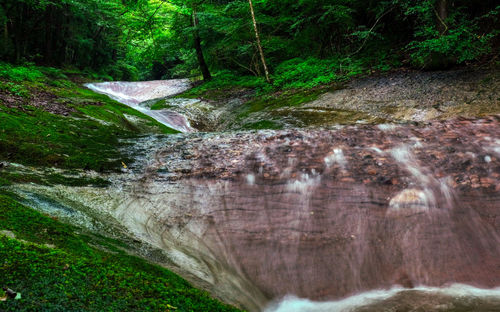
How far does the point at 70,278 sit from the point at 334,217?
2785mm

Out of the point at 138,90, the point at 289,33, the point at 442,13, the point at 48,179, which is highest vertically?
the point at 289,33

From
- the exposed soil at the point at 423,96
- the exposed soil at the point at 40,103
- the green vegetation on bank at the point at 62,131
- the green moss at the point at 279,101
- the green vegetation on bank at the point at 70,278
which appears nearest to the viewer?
the green vegetation on bank at the point at 70,278

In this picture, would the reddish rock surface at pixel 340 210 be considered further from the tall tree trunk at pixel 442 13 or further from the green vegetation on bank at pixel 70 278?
the tall tree trunk at pixel 442 13

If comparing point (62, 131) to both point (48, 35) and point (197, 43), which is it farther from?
point (48, 35)

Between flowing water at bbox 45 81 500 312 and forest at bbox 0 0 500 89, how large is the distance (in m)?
4.44

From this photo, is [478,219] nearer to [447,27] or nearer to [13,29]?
[447,27]

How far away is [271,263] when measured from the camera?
3.10 m

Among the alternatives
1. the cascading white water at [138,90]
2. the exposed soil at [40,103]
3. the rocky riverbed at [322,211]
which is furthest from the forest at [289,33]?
the exposed soil at [40,103]

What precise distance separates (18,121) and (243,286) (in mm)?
4558

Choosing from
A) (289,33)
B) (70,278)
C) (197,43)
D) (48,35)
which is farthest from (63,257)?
(48,35)

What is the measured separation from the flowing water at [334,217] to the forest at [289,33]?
444 centimetres

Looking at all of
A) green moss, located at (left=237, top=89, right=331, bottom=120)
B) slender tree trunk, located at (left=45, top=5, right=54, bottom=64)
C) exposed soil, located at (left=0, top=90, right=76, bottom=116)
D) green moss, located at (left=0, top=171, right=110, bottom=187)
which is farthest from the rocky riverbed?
slender tree trunk, located at (left=45, top=5, right=54, bottom=64)

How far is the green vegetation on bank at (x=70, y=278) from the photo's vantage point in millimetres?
1321

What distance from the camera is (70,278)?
148cm
